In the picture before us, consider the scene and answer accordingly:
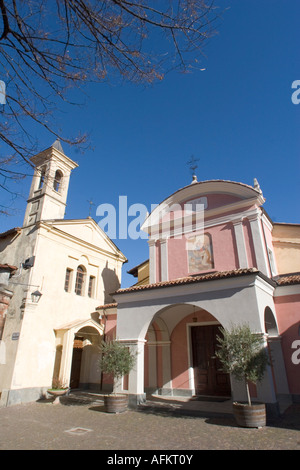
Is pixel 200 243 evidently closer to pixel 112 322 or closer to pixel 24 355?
pixel 112 322

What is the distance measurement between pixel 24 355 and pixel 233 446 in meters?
9.53

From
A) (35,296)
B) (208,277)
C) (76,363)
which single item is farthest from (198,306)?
(76,363)

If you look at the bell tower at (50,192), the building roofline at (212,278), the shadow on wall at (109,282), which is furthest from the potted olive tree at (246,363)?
the bell tower at (50,192)

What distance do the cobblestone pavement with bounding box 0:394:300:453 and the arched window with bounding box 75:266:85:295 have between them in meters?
6.56

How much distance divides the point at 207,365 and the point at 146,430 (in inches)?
215

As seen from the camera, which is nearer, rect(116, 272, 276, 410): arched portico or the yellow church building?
rect(116, 272, 276, 410): arched portico

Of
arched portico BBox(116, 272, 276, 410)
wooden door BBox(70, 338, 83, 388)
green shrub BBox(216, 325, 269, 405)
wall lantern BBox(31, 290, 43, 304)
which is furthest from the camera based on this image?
wooden door BBox(70, 338, 83, 388)

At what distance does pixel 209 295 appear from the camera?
30.9 feet

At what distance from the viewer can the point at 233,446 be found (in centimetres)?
576

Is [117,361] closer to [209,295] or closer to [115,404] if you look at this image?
[115,404]

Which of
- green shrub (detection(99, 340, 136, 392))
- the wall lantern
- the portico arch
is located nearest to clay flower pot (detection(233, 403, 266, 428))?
the portico arch

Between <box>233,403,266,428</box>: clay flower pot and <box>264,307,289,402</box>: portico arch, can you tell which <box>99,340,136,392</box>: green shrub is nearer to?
<box>233,403,266,428</box>: clay flower pot

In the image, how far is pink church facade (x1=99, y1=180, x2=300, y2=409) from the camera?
9133mm

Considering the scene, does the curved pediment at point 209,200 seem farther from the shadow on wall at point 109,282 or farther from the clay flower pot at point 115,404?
the clay flower pot at point 115,404
